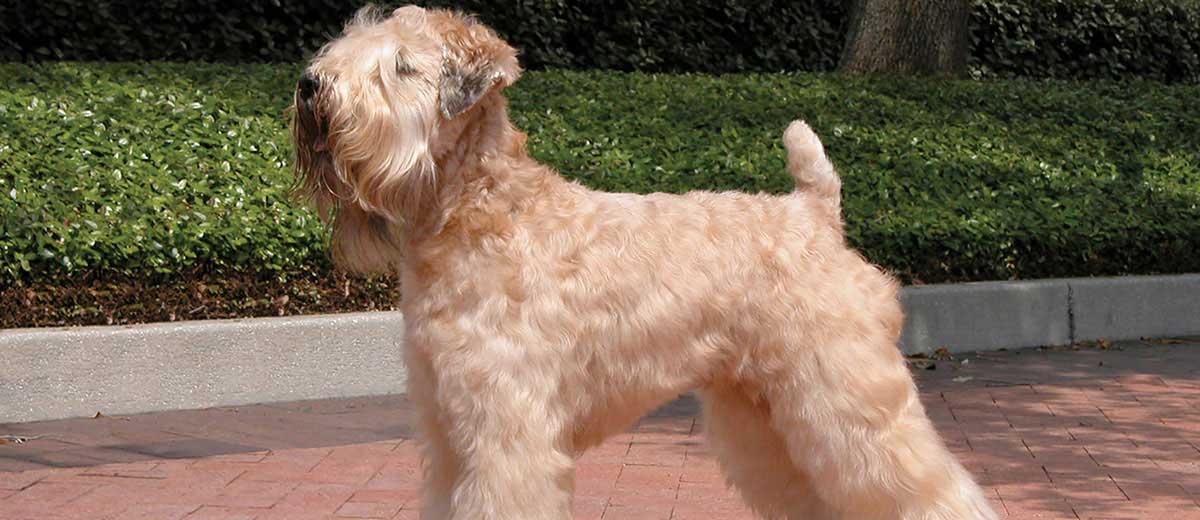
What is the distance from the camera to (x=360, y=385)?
24.9 feet

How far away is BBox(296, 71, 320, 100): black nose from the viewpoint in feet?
12.3

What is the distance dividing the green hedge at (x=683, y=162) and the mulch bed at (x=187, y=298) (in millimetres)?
72

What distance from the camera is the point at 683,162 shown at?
32.1ft

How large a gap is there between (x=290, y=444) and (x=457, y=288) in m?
2.92

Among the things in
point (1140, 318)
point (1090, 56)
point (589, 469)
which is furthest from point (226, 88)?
point (1090, 56)

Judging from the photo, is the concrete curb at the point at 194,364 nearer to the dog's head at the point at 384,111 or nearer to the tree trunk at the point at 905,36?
the dog's head at the point at 384,111

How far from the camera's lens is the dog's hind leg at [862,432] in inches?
166

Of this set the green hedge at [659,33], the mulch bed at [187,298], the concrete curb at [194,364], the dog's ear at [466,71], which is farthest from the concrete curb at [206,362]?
the green hedge at [659,33]

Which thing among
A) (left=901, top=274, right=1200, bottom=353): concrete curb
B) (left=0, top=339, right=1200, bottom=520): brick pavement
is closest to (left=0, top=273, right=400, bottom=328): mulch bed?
(left=0, top=339, right=1200, bottom=520): brick pavement

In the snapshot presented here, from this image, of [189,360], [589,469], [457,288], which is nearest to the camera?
[457,288]

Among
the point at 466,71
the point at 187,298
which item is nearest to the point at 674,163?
the point at 187,298

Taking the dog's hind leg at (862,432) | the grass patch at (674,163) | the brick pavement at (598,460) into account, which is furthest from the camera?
the grass patch at (674,163)

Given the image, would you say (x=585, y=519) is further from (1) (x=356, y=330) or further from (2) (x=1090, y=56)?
(2) (x=1090, y=56)

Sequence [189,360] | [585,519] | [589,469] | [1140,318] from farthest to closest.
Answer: [1140,318] → [189,360] → [589,469] → [585,519]
